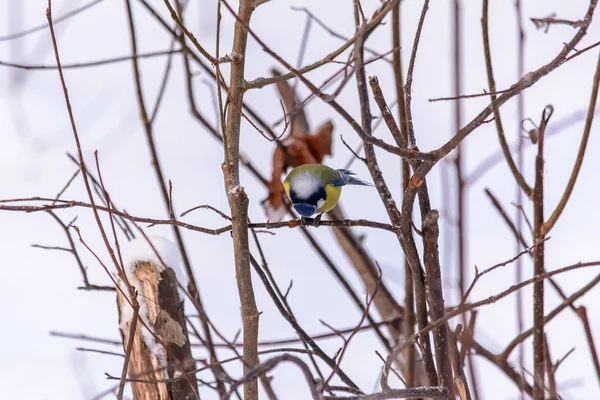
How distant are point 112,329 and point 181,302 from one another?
1452 mm

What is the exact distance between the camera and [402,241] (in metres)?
0.93

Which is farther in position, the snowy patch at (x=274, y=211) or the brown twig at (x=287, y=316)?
the snowy patch at (x=274, y=211)

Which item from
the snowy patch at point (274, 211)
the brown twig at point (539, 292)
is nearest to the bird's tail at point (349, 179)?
the snowy patch at point (274, 211)

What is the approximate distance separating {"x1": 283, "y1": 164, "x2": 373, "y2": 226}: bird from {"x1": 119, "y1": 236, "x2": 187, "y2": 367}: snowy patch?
601 millimetres

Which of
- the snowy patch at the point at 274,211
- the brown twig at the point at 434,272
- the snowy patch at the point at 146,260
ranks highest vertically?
the snowy patch at the point at 274,211

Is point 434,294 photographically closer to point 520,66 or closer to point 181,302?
point 520,66

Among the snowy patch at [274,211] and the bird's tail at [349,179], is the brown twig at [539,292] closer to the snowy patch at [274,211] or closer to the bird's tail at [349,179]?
the bird's tail at [349,179]

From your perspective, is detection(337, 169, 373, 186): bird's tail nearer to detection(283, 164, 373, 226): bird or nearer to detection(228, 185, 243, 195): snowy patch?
detection(283, 164, 373, 226): bird

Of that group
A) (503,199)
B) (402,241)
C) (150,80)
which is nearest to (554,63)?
(402,241)

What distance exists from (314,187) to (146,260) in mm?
712

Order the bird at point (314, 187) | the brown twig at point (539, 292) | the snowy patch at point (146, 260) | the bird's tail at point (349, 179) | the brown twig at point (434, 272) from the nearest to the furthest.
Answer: the brown twig at point (434, 272), the brown twig at point (539, 292), the snowy patch at point (146, 260), the bird at point (314, 187), the bird's tail at point (349, 179)

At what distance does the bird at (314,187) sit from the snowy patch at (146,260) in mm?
601

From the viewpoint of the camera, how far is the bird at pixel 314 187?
188 cm

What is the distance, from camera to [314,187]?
1895 mm
